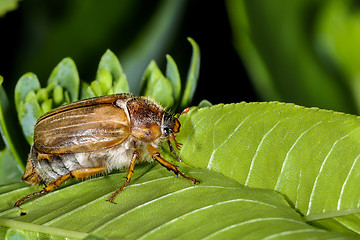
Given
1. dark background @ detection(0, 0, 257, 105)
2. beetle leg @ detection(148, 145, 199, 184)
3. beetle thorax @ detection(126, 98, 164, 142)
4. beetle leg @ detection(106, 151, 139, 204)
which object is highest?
dark background @ detection(0, 0, 257, 105)

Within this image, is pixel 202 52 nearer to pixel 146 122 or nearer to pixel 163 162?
pixel 146 122

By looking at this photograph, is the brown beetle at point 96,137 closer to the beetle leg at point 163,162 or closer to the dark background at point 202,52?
the beetle leg at point 163,162

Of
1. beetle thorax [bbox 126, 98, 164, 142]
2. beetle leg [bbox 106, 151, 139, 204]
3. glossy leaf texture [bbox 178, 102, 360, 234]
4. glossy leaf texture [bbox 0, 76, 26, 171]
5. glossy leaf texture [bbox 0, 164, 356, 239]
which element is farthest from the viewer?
beetle thorax [bbox 126, 98, 164, 142]

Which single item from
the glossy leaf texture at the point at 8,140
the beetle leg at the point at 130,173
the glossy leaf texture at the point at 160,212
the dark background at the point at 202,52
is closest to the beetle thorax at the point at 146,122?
the beetle leg at the point at 130,173

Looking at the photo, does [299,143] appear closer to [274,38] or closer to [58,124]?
[58,124]

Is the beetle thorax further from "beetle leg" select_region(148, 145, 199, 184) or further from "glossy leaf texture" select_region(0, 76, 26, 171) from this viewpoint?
"glossy leaf texture" select_region(0, 76, 26, 171)

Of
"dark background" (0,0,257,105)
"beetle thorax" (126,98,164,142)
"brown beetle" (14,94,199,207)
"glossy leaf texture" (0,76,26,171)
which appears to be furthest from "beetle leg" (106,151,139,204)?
"dark background" (0,0,257,105)
